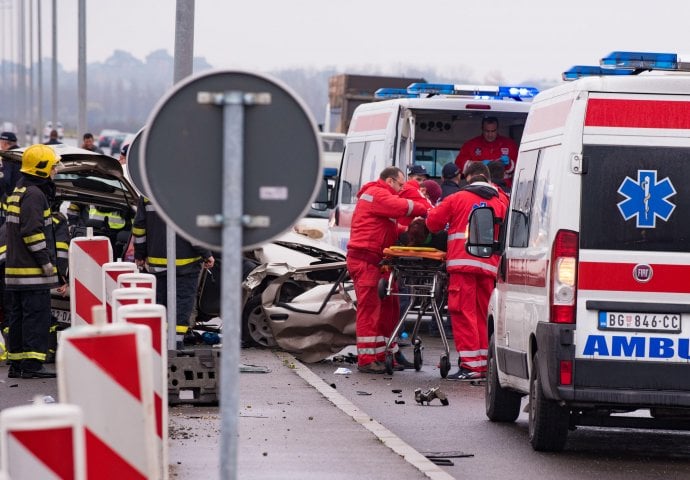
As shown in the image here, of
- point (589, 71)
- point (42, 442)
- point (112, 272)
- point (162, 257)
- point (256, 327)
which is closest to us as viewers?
point (42, 442)

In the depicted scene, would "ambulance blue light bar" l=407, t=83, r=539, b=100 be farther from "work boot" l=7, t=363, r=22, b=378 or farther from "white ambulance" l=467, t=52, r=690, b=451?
"white ambulance" l=467, t=52, r=690, b=451

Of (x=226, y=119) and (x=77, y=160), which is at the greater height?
(x=226, y=119)

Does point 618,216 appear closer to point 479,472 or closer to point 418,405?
point 479,472

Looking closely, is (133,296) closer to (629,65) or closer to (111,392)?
(111,392)

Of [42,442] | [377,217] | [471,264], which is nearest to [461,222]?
[471,264]

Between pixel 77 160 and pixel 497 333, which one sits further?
pixel 77 160

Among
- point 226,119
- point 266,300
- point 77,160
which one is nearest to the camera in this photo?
point 226,119

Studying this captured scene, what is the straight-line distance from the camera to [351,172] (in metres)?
20.1

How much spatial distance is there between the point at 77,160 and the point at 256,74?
981 centimetres

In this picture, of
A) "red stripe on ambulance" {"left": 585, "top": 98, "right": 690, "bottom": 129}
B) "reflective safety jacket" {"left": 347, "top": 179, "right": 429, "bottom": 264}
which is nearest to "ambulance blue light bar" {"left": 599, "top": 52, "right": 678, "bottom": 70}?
"red stripe on ambulance" {"left": 585, "top": 98, "right": 690, "bottom": 129}

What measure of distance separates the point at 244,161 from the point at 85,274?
6.78 m

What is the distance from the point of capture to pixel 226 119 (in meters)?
5.14

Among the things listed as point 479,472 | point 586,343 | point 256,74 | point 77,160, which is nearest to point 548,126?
point 586,343

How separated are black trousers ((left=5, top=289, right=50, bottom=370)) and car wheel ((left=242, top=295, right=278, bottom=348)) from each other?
3031 millimetres
